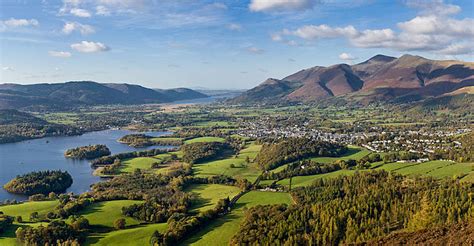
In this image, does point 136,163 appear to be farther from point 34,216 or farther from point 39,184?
point 34,216

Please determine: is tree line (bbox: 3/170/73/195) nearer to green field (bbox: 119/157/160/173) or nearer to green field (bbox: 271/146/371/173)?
green field (bbox: 119/157/160/173)

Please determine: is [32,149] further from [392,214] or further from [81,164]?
[392,214]

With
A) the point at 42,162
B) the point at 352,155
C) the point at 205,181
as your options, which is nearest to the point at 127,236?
the point at 205,181

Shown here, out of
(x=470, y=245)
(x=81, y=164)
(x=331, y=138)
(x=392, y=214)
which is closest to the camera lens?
(x=470, y=245)

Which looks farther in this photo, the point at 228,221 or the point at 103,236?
the point at 228,221

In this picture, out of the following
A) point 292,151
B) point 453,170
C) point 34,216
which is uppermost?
point 292,151

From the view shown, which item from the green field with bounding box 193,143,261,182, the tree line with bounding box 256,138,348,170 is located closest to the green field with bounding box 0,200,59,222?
the green field with bounding box 193,143,261,182

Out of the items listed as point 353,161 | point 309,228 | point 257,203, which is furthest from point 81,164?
point 309,228
